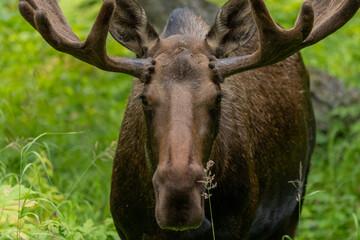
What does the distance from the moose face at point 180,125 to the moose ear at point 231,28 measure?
0.21m

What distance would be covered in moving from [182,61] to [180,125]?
0.54 meters

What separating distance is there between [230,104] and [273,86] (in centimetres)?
106

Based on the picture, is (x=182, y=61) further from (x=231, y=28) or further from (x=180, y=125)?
(x=231, y=28)

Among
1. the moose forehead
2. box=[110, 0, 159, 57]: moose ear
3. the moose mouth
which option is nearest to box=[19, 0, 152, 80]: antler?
the moose forehead

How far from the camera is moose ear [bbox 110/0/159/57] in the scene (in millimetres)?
5582

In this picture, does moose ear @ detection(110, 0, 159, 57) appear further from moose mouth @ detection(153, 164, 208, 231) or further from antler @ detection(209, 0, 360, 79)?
moose mouth @ detection(153, 164, 208, 231)

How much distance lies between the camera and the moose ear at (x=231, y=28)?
18.4 ft

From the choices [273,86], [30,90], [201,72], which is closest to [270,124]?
[273,86]

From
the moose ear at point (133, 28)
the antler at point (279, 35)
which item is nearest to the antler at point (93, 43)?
the moose ear at point (133, 28)

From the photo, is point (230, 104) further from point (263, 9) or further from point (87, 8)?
point (87, 8)

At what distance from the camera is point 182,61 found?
5121mm

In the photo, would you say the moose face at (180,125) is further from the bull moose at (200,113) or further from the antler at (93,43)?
the antler at (93,43)

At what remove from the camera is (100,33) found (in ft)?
16.7

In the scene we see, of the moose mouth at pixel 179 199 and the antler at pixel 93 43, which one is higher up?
the antler at pixel 93 43
